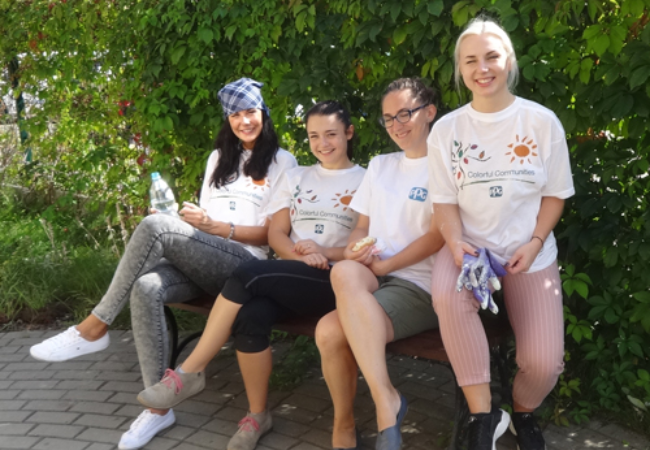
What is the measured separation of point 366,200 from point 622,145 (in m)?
1.16

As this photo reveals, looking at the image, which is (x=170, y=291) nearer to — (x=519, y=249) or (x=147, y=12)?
(x=519, y=249)

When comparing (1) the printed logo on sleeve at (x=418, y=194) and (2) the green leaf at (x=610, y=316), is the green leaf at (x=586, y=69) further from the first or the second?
(2) the green leaf at (x=610, y=316)

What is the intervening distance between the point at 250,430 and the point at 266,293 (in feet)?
2.12

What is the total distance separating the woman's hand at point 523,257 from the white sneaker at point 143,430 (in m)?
1.86

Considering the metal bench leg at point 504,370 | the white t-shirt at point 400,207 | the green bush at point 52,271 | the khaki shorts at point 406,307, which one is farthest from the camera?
the green bush at point 52,271

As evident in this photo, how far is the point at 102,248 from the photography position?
6.56 meters

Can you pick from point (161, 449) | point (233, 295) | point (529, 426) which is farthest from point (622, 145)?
point (161, 449)

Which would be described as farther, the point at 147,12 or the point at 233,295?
the point at 147,12

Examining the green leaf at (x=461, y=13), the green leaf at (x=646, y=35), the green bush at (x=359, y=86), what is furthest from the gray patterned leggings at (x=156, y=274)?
the green leaf at (x=646, y=35)

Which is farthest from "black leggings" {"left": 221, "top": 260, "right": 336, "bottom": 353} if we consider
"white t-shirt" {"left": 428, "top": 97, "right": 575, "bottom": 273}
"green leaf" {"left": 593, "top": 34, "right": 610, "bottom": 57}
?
"green leaf" {"left": 593, "top": 34, "right": 610, "bottom": 57}

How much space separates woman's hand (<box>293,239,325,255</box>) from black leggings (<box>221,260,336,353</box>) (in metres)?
0.15

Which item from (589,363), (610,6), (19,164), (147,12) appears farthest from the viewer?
A: (19,164)

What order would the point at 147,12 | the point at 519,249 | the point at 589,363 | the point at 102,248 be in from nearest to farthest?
the point at 519,249
the point at 589,363
the point at 147,12
the point at 102,248

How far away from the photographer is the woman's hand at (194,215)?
3977 millimetres
